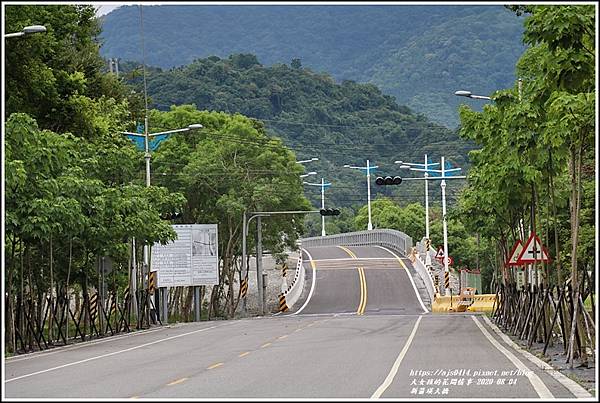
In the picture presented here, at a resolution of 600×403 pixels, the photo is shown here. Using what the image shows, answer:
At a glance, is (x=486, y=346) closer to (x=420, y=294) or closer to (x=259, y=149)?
(x=259, y=149)

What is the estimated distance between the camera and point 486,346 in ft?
97.5

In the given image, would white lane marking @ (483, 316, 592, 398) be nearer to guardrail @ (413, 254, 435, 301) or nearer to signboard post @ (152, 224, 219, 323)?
signboard post @ (152, 224, 219, 323)

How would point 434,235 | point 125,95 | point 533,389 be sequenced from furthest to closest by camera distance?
point 434,235 < point 125,95 < point 533,389

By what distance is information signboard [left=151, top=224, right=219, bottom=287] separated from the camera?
5788cm

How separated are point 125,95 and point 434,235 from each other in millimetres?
56010

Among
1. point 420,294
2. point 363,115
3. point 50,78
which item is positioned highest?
point 363,115

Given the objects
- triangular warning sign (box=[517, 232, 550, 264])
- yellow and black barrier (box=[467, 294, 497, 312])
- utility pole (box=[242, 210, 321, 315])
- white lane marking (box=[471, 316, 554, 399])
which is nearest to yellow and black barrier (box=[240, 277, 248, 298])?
utility pole (box=[242, 210, 321, 315])

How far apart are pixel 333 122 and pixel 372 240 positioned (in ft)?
86.2

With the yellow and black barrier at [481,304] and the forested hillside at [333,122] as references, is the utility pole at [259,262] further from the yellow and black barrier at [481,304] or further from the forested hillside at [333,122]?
the forested hillside at [333,122]

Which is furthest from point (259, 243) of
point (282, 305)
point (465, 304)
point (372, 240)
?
point (372, 240)

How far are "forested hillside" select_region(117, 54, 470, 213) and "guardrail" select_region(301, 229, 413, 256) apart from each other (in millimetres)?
12053

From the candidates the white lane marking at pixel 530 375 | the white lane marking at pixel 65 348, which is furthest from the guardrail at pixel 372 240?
the white lane marking at pixel 530 375

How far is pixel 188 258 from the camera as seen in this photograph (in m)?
58.8

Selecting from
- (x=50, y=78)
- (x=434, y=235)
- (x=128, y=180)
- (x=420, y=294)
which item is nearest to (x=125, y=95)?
(x=128, y=180)
